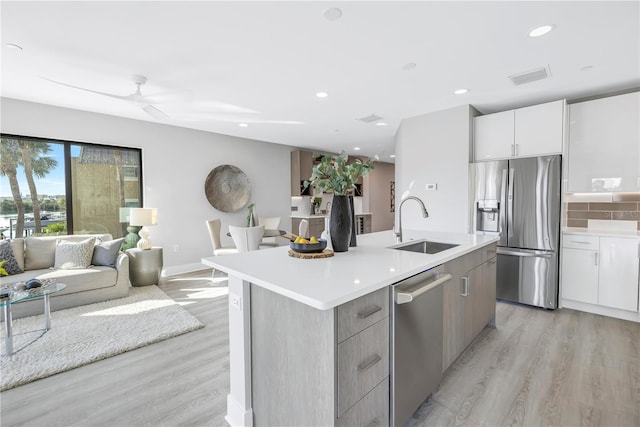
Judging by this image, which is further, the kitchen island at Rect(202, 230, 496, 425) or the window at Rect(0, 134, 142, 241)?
the window at Rect(0, 134, 142, 241)

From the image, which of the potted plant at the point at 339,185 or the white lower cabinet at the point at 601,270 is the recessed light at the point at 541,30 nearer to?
the potted plant at the point at 339,185

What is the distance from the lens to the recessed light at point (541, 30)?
2105 mm

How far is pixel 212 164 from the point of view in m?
5.39

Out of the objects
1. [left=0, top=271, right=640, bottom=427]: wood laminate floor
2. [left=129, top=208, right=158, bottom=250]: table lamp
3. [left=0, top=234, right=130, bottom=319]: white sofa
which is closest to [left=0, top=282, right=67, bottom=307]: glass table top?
[left=0, top=234, right=130, bottom=319]: white sofa

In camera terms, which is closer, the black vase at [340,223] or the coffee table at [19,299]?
the black vase at [340,223]

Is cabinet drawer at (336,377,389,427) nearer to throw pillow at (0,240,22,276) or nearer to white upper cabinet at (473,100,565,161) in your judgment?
white upper cabinet at (473,100,565,161)

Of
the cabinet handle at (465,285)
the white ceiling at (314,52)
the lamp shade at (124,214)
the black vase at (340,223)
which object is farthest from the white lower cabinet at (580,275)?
the lamp shade at (124,214)

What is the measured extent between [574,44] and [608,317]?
9.07 ft

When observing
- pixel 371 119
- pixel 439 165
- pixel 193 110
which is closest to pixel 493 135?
pixel 439 165

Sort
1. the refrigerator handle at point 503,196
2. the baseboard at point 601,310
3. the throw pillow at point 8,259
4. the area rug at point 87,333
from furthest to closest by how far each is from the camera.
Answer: the refrigerator handle at point 503,196 → the throw pillow at point 8,259 → the baseboard at point 601,310 → the area rug at point 87,333

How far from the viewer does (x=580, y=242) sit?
328 centimetres

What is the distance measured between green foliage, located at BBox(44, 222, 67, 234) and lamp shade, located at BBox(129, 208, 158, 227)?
894 millimetres

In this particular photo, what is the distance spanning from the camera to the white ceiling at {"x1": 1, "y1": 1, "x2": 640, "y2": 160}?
76.3 inches

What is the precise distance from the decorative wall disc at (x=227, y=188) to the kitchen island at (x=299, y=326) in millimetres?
3939
